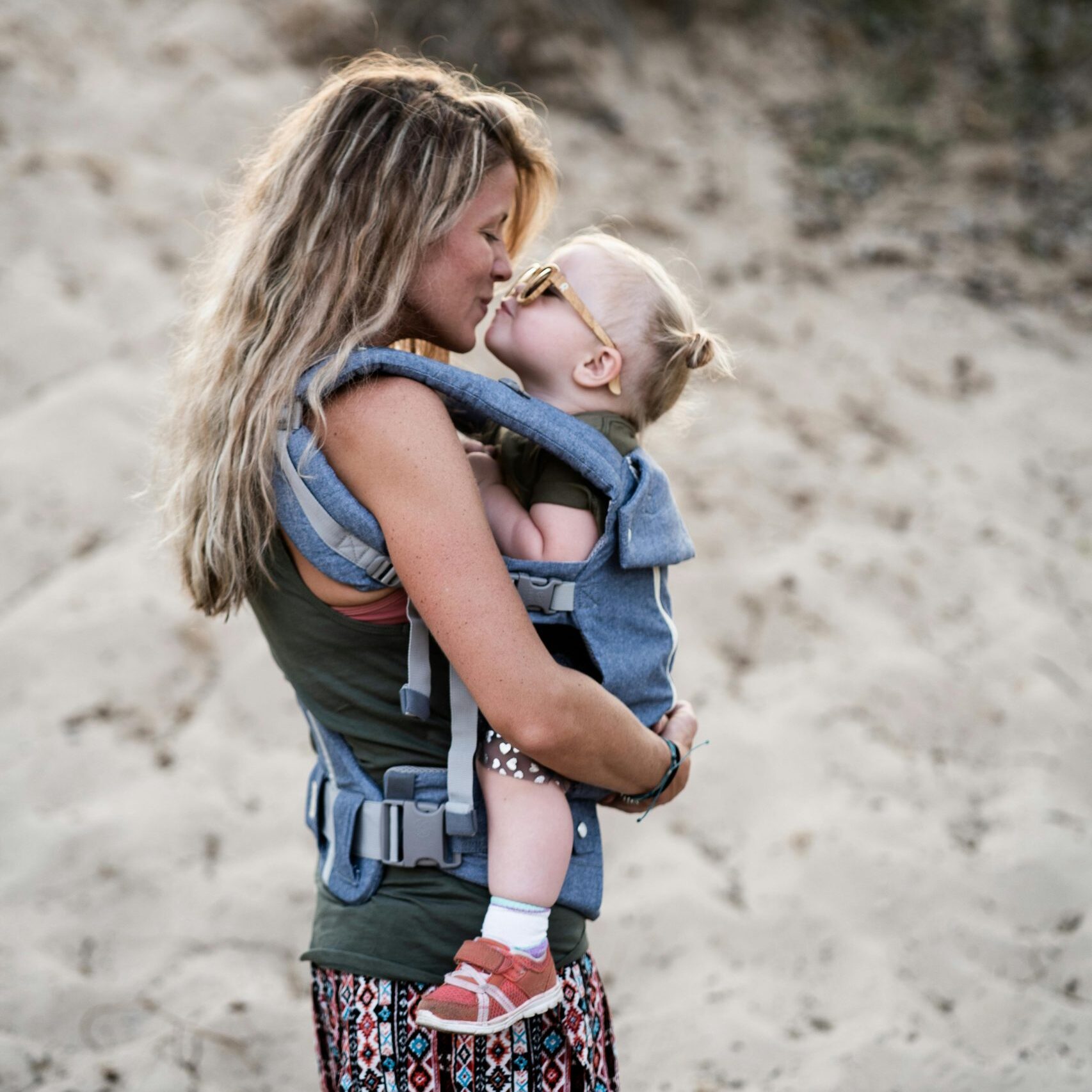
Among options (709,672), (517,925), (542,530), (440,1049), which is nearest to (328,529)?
(542,530)

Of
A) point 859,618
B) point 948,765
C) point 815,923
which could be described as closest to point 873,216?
point 859,618

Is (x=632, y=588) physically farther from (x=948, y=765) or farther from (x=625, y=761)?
(x=948, y=765)

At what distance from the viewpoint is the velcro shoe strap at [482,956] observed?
1.29 m

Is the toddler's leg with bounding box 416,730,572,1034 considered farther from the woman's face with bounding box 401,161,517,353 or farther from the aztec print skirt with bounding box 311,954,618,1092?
the woman's face with bounding box 401,161,517,353

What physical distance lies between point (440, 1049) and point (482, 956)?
161 millimetres

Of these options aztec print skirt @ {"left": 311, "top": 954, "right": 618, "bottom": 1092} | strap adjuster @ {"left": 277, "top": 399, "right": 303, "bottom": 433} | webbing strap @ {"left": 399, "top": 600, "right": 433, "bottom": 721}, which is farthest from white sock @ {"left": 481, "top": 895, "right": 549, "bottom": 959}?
strap adjuster @ {"left": 277, "top": 399, "right": 303, "bottom": 433}

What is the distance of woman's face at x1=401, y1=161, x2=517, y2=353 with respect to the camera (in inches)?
56.0

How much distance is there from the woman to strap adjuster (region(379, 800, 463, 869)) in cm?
3

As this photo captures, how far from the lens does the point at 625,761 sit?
4.51 feet

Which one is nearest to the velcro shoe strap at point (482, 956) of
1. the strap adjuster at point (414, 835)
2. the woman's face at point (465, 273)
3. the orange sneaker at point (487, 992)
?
the orange sneaker at point (487, 992)

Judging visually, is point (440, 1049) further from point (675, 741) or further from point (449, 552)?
point (449, 552)

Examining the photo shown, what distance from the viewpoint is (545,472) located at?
1.48 meters

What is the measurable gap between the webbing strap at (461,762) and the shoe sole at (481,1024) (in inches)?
8.3

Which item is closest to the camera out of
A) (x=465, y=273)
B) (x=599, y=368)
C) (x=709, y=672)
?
(x=465, y=273)
